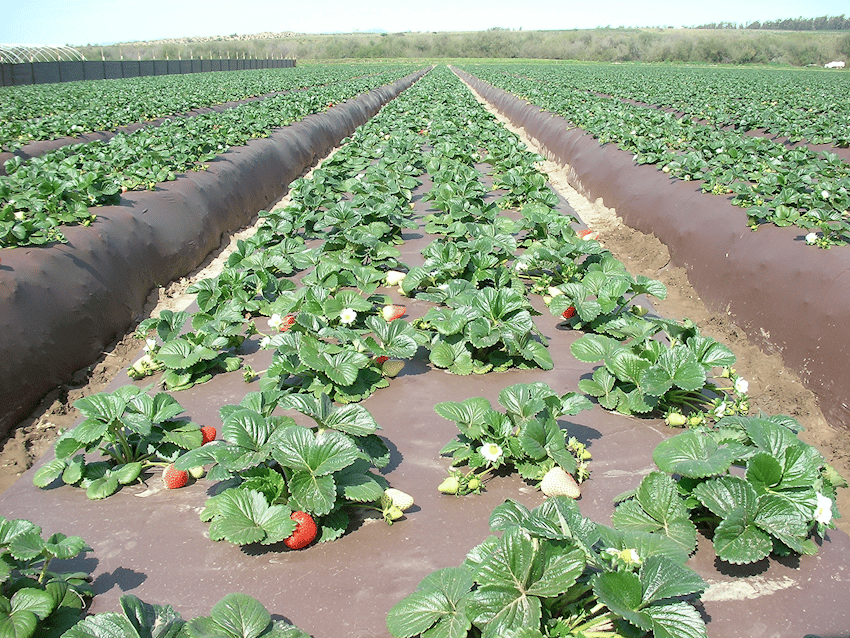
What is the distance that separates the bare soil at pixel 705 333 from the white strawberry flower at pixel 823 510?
1618mm

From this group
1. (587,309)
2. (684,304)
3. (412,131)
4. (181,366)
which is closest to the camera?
(181,366)

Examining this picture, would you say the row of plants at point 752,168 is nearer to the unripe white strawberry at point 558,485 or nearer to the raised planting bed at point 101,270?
the unripe white strawberry at point 558,485

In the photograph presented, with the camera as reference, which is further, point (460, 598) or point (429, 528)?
point (429, 528)

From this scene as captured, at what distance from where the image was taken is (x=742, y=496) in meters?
1.84

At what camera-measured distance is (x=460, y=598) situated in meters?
1.59

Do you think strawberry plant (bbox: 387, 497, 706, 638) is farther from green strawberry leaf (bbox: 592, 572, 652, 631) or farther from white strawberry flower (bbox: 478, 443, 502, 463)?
white strawberry flower (bbox: 478, 443, 502, 463)

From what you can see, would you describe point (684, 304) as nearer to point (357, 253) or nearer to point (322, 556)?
point (357, 253)

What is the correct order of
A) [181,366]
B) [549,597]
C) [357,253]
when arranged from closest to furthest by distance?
[549,597] < [181,366] < [357,253]

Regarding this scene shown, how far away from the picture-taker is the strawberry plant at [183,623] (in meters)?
1.42

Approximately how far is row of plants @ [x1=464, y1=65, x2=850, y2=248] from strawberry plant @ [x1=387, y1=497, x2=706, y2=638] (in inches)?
160

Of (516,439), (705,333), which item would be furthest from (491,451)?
(705,333)

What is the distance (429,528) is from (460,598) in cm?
49

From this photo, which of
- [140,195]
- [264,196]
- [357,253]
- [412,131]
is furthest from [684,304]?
[412,131]

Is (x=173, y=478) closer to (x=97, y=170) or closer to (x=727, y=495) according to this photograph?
(x=727, y=495)
